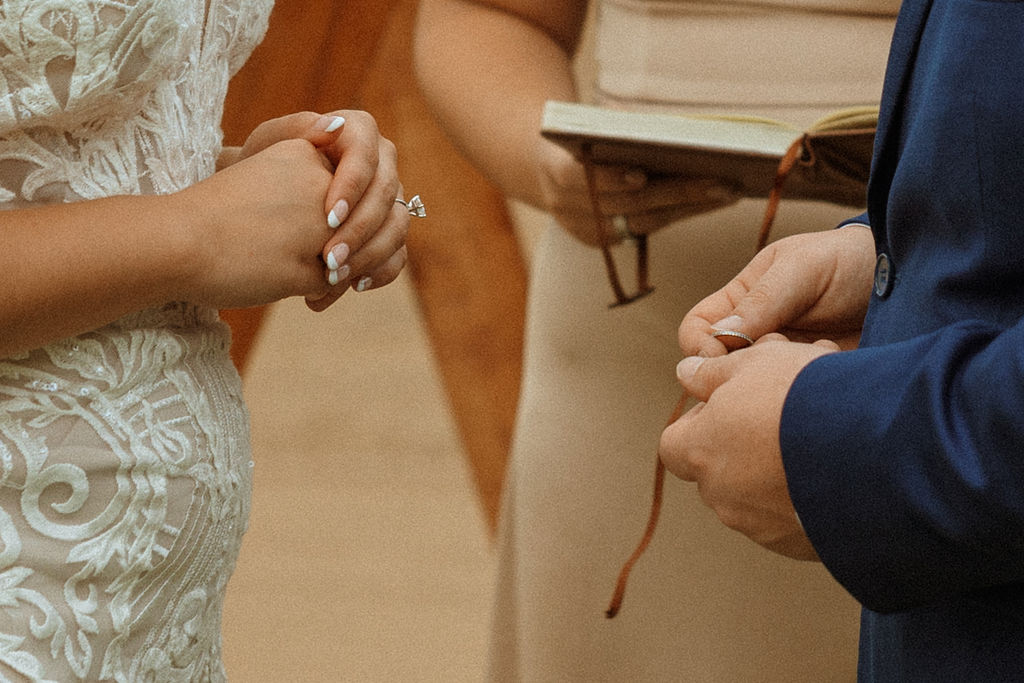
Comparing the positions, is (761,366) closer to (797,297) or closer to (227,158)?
(797,297)

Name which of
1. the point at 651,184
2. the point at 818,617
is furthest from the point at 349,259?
the point at 818,617

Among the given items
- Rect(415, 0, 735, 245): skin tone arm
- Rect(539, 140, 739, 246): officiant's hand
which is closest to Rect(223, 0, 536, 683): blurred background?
Rect(415, 0, 735, 245): skin tone arm

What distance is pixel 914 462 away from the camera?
49 centimetres

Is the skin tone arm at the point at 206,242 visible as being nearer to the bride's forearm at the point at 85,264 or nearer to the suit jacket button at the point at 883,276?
the bride's forearm at the point at 85,264

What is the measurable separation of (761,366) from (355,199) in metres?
0.26

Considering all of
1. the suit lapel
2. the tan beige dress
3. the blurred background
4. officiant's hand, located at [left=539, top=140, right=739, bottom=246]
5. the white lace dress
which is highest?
the suit lapel

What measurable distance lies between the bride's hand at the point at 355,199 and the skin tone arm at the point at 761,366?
0.63 ft

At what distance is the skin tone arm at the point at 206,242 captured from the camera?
585 millimetres

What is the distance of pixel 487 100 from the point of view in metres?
1.17

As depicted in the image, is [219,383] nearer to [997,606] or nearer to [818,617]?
[997,606]

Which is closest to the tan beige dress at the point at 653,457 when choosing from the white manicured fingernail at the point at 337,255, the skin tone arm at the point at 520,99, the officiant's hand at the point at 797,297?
the skin tone arm at the point at 520,99

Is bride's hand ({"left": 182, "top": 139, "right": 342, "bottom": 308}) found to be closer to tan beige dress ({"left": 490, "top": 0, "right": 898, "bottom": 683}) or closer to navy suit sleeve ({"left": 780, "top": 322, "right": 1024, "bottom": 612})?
navy suit sleeve ({"left": 780, "top": 322, "right": 1024, "bottom": 612})

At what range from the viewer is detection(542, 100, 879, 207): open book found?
83 cm

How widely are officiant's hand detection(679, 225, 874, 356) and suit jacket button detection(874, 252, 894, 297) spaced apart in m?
0.06
